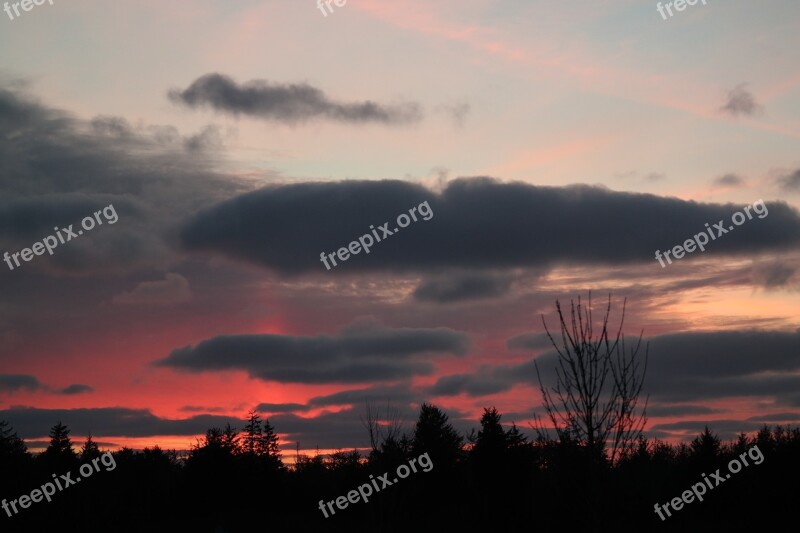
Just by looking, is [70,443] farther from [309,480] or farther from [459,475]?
[459,475]

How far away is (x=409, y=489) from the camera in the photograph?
40906 mm

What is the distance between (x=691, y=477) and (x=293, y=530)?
22.1 meters

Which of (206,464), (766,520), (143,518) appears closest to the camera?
(143,518)

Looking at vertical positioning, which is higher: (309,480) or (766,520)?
(309,480)

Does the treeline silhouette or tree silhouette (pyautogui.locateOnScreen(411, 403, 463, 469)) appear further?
tree silhouette (pyautogui.locateOnScreen(411, 403, 463, 469))

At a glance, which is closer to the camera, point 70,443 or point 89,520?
point 89,520

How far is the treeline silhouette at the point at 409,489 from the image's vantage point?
31.9 meters

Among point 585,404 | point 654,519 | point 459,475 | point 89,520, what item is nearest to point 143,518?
point 89,520

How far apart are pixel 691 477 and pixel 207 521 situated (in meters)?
27.3

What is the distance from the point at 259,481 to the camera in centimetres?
4944

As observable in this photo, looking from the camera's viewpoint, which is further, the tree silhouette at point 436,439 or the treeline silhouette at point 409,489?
the tree silhouette at point 436,439

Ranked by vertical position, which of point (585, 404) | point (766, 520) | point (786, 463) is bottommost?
point (766, 520)

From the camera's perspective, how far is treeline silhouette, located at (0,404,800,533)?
31.9m

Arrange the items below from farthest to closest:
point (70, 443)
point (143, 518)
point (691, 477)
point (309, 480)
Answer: point (70, 443), point (309, 480), point (691, 477), point (143, 518)
